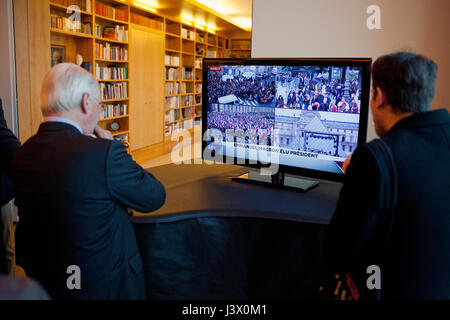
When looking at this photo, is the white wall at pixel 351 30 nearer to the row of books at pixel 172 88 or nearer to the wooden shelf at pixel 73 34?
the wooden shelf at pixel 73 34

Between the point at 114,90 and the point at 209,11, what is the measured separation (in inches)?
128

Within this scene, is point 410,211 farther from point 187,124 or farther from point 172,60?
point 187,124

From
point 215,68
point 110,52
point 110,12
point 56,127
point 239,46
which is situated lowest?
point 56,127

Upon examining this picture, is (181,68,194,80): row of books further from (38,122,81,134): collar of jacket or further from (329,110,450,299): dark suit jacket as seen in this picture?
(329,110,450,299): dark suit jacket

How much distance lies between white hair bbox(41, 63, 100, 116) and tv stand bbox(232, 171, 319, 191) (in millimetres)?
943

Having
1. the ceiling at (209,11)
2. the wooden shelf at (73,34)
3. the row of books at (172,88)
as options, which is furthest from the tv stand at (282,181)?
the row of books at (172,88)

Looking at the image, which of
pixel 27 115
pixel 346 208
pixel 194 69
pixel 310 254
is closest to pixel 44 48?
pixel 27 115

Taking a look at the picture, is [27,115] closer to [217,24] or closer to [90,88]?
[90,88]

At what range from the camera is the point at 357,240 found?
1062 mm

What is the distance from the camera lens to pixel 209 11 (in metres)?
8.99

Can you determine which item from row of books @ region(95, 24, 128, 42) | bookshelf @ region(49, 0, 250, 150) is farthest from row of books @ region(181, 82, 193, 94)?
row of books @ region(95, 24, 128, 42)

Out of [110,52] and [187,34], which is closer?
[110,52]

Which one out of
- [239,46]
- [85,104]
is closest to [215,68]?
[85,104]

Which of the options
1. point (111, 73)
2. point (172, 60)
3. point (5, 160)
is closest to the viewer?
point (5, 160)
